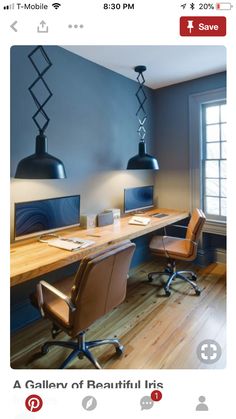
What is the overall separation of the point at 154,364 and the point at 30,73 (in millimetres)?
2158

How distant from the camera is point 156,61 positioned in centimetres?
228

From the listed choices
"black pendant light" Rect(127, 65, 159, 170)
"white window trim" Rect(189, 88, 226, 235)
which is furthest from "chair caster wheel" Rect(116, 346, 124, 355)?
"white window trim" Rect(189, 88, 226, 235)

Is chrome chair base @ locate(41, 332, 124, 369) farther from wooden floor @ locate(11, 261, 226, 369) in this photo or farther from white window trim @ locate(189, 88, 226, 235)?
white window trim @ locate(189, 88, 226, 235)

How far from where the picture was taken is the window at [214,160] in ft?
9.21

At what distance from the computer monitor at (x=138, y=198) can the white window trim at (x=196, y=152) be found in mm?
541

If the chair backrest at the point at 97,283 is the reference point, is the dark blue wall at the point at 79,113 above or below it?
above

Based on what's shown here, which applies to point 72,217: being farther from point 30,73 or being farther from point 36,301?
point 30,73

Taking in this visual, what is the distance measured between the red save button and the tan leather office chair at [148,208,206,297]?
1.60 m

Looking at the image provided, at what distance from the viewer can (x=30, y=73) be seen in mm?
1771

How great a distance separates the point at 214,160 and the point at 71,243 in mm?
2104

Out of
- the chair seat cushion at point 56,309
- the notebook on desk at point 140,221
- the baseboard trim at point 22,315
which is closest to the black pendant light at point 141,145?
the notebook on desk at point 140,221
